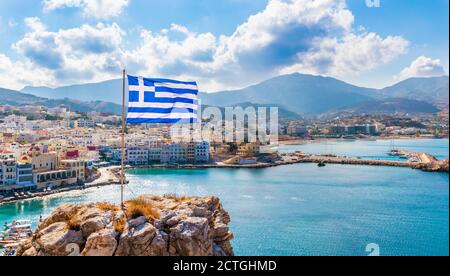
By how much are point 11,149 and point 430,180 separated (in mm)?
20485

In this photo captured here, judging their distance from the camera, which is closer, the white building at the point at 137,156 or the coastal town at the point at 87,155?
the coastal town at the point at 87,155

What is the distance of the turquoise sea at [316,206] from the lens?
8.38 m

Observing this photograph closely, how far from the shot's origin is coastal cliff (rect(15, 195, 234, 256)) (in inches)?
109

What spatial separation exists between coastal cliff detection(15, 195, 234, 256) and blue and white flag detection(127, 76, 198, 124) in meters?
0.77

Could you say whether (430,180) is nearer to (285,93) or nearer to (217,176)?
(217,176)

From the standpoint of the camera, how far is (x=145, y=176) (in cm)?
2064

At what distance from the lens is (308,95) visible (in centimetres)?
15988

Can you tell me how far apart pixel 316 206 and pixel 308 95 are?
152030 mm

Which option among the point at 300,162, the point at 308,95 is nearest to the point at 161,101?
the point at 300,162

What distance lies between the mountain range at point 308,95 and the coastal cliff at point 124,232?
93.9 metres

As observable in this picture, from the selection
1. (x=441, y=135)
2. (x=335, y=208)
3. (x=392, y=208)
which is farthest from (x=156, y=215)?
(x=441, y=135)

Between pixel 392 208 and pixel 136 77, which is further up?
pixel 136 77

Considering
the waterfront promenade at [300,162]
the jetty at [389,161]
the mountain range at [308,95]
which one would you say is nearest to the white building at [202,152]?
the waterfront promenade at [300,162]

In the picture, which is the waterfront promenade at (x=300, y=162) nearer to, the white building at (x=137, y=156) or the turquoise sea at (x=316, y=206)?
the turquoise sea at (x=316, y=206)
